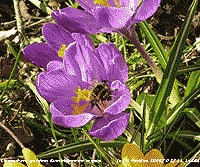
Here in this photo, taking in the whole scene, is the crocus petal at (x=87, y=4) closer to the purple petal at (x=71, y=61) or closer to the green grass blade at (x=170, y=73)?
the purple petal at (x=71, y=61)

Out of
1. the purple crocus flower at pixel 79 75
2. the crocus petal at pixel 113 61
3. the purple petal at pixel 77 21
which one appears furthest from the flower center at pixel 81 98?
the purple petal at pixel 77 21

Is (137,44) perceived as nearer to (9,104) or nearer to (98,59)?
(98,59)

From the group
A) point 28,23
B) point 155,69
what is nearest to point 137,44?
point 155,69

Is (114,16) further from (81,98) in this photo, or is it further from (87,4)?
(81,98)

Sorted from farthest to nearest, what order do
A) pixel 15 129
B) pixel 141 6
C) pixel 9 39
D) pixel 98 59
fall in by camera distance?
pixel 9 39 → pixel 15 129 → pixel 98 59 → pixel 141 6

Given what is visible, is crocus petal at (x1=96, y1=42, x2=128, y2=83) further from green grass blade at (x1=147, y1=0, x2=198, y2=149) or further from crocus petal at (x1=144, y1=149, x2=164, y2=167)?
crocus petal at (x1=144, y1=149, x2=164, y2=167)

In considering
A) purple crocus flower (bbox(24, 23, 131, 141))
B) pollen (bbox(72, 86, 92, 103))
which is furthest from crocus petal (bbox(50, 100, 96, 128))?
pollen (bbox(72, 86, 92, 103))

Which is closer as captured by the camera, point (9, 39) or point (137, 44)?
point (137, 44)
